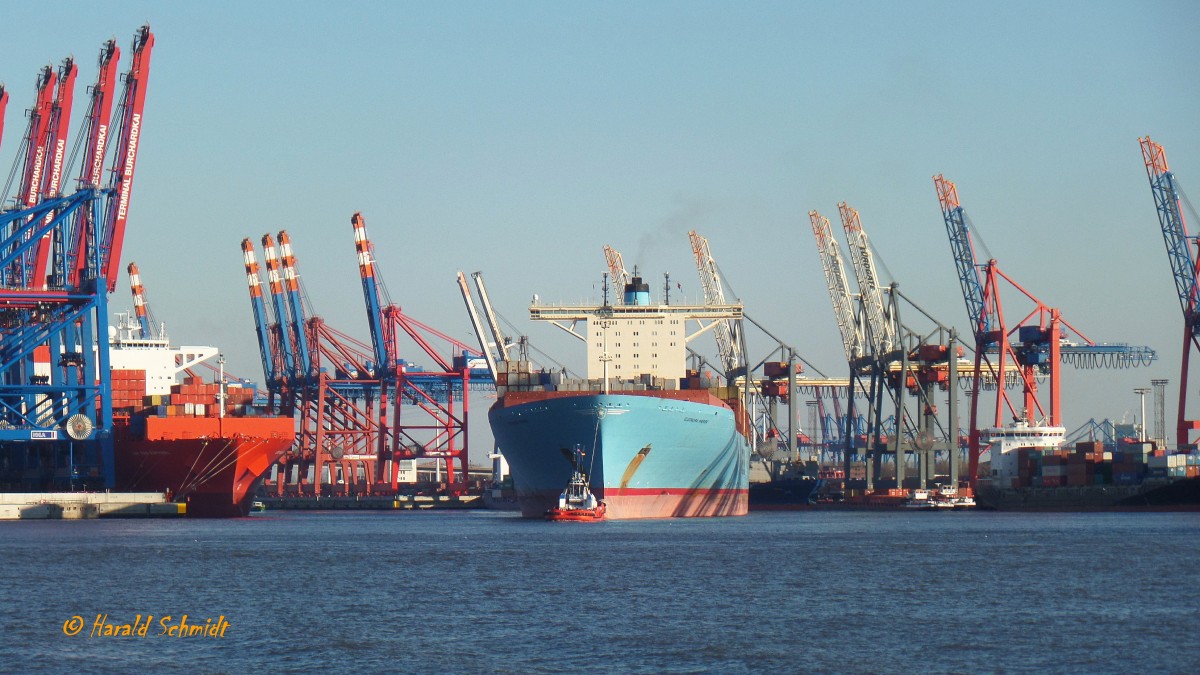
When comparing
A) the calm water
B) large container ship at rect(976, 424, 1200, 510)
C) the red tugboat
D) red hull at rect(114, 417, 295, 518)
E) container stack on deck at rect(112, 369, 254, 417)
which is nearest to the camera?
the calm water

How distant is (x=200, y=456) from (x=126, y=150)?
1595cm

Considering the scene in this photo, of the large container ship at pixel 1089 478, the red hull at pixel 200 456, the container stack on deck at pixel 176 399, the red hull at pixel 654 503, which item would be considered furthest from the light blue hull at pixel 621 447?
the large container ship at pixel 1089 478

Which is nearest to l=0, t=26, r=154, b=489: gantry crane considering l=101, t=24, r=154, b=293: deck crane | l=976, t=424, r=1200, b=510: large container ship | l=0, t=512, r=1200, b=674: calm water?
l=101, t=24, r=154, b=293: deck crane

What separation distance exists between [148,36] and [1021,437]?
5790cm

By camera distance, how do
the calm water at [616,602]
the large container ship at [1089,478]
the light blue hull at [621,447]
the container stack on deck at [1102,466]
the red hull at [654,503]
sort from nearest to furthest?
the calm water at [616,602]
the light blue hull at [621,447]
the red hull at [654,503]
the large container ship at [1089,478]
the container stack on deck at [1102,466]

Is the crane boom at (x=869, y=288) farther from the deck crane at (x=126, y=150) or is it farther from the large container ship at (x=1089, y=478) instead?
the deck crane at (x=126, y=150)

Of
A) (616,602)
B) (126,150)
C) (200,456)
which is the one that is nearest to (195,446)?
(200,456)

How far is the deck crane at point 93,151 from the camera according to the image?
3194 inches

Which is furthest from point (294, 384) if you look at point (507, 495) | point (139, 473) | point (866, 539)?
point (866, 539)

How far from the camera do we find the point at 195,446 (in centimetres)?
7862

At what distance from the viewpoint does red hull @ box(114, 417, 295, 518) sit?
7912 centimetres

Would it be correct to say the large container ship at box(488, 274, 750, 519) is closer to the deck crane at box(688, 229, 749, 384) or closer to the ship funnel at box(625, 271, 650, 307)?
the ship funnel at box(625, 271, 650, 307)

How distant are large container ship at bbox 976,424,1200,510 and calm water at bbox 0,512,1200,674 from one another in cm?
3248

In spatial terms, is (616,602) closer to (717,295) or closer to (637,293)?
(637,293)
